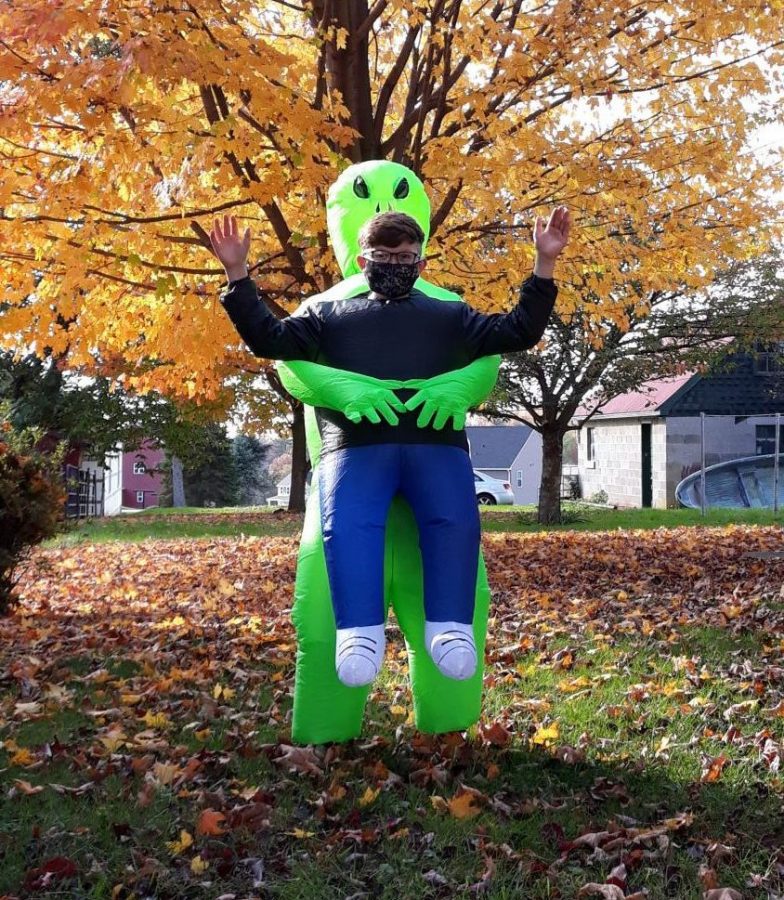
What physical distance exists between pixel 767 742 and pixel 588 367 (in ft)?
36.6

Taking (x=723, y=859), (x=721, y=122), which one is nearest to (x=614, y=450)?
(x=721, y=122)

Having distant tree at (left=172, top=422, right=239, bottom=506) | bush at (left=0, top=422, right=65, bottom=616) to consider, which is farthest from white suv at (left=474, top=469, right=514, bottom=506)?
bush at (left=0, top=422, right=65, bottom=616)

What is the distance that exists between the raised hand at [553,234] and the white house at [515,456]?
46368 mm

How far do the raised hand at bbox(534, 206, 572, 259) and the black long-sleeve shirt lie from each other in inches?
4.5

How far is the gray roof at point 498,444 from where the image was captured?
4981cm

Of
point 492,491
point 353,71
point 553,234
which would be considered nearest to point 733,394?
point 492,491

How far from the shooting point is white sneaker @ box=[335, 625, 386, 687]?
3.02m

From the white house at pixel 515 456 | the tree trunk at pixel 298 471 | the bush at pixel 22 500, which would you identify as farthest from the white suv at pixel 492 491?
the bush at pixel 22 500

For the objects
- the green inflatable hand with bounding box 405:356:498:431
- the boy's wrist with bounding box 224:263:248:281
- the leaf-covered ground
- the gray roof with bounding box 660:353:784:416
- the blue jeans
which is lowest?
the leaf-covered ground

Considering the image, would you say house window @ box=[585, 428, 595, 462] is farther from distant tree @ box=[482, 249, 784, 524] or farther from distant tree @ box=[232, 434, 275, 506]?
distant tree @ box=[232, 434, 275, 506]

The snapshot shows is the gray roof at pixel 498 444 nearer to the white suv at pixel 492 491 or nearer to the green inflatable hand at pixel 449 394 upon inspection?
the white suv at pixel 492 491

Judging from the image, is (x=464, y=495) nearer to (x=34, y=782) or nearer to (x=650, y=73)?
Result: (x=34, y=782)

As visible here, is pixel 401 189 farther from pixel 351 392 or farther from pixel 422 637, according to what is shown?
pixel 422 637

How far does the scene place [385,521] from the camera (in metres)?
3.32
